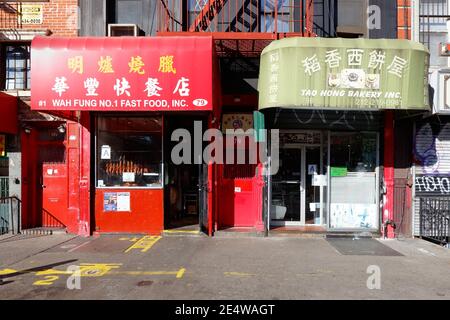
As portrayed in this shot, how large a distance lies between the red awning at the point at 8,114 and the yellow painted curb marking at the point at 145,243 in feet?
14.5

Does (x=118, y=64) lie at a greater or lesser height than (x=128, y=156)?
greater

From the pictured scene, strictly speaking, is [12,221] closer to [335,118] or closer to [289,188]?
[289,188]

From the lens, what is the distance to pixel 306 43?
8.34 meters

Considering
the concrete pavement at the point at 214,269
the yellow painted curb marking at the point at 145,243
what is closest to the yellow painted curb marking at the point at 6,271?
the concrete pavement at the point at 214,269

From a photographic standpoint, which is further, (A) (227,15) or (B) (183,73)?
(A) (227,15)

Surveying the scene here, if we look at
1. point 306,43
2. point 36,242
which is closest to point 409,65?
point 306,43

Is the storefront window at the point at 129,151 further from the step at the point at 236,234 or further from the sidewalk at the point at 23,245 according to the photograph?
the step at the point at 236,234

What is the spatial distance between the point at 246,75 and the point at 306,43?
7.60 ft

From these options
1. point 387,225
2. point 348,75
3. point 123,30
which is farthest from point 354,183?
point 123,30

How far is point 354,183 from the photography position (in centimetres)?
1045

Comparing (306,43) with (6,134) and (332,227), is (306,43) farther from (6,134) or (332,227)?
(6,134)

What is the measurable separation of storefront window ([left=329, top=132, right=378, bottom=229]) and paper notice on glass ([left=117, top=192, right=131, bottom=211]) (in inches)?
213

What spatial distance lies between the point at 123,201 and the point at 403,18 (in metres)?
8.72

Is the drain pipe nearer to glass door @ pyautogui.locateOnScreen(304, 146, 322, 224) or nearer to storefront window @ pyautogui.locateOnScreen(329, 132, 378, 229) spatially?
storefront window @ pyautogui.locateOnScreen(329, 132, 378, 229)
